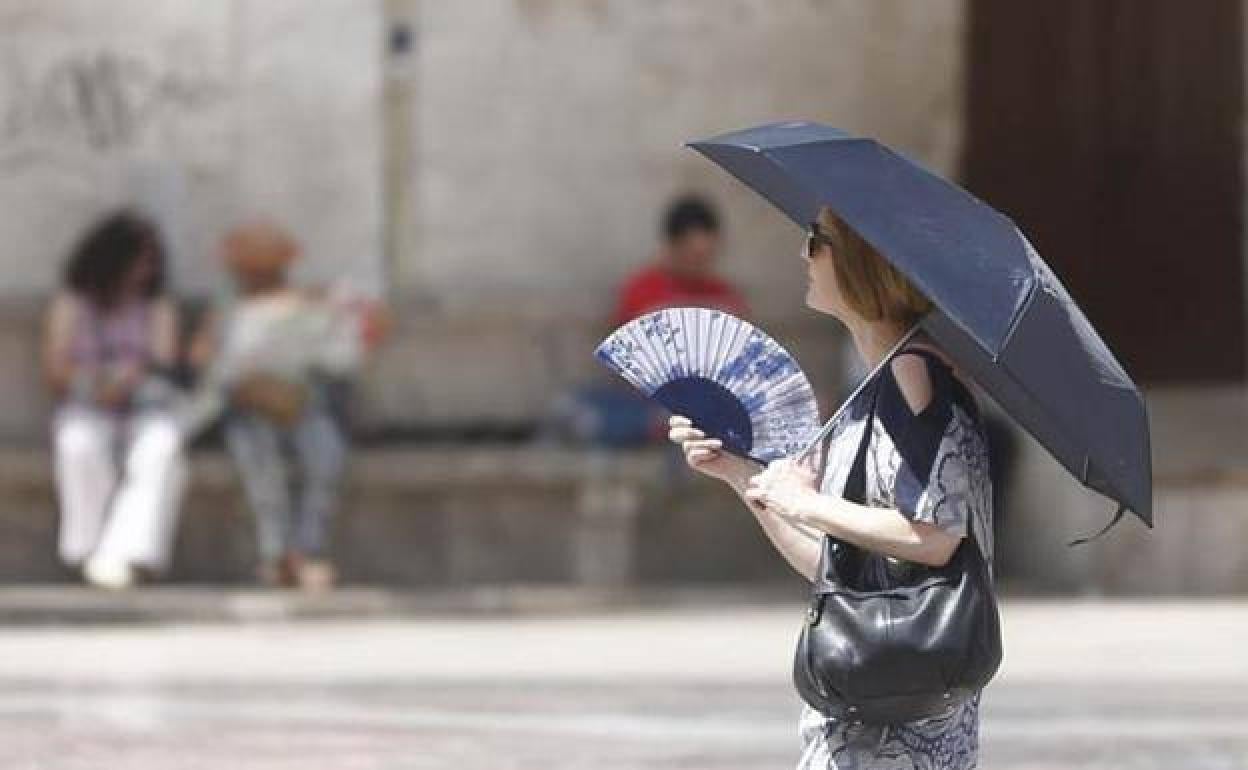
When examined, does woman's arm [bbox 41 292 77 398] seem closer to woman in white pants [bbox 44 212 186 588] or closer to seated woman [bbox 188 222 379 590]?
woman in white pants [bbox 44 212 186 588]

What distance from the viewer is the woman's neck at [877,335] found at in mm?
5348

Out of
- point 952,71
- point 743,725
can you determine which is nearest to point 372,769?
point 743,725

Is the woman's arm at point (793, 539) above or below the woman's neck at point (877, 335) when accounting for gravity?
below

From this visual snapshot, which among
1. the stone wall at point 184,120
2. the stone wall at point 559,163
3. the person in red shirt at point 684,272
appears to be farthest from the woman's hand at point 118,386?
the person in red shirt at point 684,272

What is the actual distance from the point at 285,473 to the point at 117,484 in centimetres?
69

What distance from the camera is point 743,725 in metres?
9.93

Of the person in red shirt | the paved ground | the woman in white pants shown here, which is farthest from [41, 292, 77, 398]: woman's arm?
the person in red shirt

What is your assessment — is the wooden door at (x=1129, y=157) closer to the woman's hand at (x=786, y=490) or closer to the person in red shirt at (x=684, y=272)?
the person in red shirt at (x=684, y=272)

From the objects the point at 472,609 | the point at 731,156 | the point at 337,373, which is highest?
the point at 731,156

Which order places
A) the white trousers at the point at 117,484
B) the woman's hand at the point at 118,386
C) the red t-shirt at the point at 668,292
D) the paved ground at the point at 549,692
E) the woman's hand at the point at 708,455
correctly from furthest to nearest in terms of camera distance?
1. the red t-shirt at the point at 668,292
2. the woman's hand at the point at 118,386
3. the white trousers at the point at 117,484
4. the paved ground at the point at 549,692
5. the woman's hand at the point at 708,455

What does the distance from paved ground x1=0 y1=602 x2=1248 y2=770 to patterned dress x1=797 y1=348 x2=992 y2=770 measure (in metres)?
3.62

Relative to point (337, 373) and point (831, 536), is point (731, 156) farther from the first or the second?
point (337, 373)

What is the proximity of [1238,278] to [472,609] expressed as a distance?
4318 mm

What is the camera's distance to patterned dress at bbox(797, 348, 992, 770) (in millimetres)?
5246
